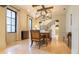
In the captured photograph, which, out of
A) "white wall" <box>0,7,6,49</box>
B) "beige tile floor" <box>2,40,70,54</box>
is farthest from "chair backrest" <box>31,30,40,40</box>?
"white wall" <box>0,7,6,49</box>

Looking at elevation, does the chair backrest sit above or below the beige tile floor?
above

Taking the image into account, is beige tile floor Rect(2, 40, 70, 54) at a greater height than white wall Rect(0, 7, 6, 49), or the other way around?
white wall Rect(0, 7, 6, 49)

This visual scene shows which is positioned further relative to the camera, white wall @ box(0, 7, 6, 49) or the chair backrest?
the chair backrest

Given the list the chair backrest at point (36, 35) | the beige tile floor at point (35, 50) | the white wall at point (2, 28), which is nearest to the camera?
the beige tile floor at point (35, 50)

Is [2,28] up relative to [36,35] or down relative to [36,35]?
up

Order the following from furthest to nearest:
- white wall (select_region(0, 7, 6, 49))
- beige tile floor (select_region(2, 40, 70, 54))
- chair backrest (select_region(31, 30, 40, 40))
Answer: chair backrest (select_region(31, 30, 40, 40)), white wall (select_region(0, 7, 6, 49)), beige tile floor (select_region(2, 40, 70, 54))

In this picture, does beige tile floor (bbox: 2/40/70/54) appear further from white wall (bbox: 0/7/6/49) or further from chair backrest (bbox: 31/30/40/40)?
chair backrest (bbox: 31/30/40/40)

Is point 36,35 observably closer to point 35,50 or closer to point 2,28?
point 35,50

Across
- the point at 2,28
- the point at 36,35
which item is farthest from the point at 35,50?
the point at 2,28

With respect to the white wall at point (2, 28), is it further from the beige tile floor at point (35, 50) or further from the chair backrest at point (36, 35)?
the chair backrest at point (36, 35)

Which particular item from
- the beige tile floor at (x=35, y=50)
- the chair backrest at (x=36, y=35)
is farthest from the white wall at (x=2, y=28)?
the chair backrest at (x=36, y=35)

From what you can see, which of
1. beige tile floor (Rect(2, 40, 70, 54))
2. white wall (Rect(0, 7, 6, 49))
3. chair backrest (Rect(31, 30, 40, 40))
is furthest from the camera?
chair backrest (Rect(31, 30, 40, 40))
